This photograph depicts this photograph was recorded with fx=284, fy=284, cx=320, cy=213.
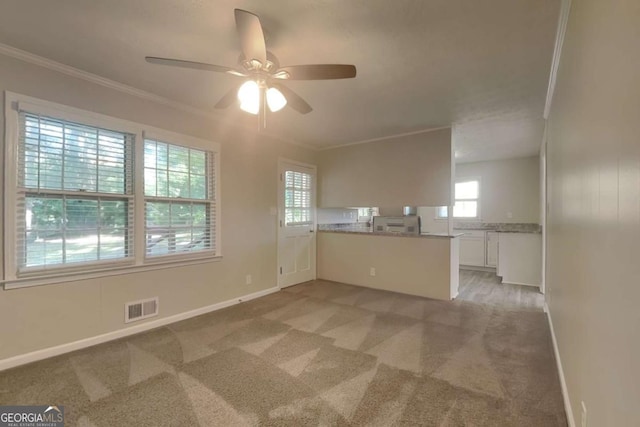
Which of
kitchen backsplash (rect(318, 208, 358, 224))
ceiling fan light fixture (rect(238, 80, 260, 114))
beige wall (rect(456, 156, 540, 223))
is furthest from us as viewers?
beige wall (rect(456, 156, 540, 223))

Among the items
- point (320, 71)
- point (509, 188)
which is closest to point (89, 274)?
point (320, 71)

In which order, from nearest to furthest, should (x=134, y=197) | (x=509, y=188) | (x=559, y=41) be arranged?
1. (x=559, y=41)
2. (x=134, y=197)
3. (x=509, y=188)

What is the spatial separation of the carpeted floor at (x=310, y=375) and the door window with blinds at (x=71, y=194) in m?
0.90

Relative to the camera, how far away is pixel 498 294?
425 centimetres

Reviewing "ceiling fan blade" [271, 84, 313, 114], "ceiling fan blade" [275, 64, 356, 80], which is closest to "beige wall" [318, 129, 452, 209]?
"ceiling fan blade" [271, 84, 313, 114]

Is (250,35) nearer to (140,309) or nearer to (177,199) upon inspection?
(177,199)

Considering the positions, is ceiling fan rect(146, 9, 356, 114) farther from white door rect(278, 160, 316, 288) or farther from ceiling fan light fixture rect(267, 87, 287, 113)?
white door rect(278, 160, 316, 288)

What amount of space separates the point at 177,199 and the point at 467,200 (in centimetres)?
603

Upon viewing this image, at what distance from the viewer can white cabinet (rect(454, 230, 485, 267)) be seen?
6012 mm

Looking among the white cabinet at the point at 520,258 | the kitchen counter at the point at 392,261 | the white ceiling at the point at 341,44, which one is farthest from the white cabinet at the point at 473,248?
the white ceiling at the point at 341,44

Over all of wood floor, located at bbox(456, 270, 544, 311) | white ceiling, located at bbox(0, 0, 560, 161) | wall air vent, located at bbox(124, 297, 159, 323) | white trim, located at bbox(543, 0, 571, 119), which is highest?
white ceiling, located at bbox(0, 0, 560, 161)

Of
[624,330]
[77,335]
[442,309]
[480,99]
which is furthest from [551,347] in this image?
[77,335]

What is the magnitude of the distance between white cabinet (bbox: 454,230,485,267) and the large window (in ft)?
1.72

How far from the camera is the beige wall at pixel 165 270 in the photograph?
2271 mm
